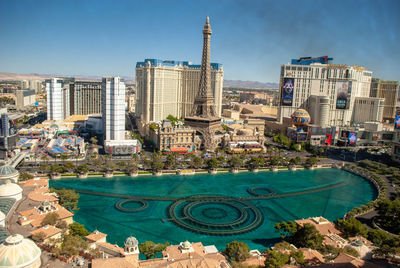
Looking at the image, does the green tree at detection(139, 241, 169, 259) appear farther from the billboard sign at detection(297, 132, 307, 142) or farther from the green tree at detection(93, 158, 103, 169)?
the billboard sign at detection(297, 132, 307, 142)

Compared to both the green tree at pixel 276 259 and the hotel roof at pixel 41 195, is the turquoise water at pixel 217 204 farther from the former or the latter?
the green tree at pixel 276 259

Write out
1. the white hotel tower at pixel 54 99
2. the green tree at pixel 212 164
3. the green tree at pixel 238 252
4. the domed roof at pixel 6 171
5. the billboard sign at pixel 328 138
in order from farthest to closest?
1. the white hotel tower at pixel 54 99
2. the billboard sign at pixel 328 138
3. the green tree at pixel 212 164
4. the domed roof at pixel 6 171
5. the green tree at pixel 238 252

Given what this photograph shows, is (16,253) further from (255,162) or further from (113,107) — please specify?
(113,107)

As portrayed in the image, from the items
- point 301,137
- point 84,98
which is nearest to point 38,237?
point 301,137

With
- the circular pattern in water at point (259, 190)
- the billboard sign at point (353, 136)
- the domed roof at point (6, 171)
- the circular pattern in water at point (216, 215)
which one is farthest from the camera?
the billboard sign at point (353, 136)

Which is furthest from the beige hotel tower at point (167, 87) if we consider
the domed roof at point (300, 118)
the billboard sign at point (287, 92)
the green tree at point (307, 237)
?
the green tree at point (307, 237)

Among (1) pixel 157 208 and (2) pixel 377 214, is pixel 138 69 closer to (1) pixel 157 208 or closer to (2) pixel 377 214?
(1) pixel 157 208

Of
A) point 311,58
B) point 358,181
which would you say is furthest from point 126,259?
point 311,58
